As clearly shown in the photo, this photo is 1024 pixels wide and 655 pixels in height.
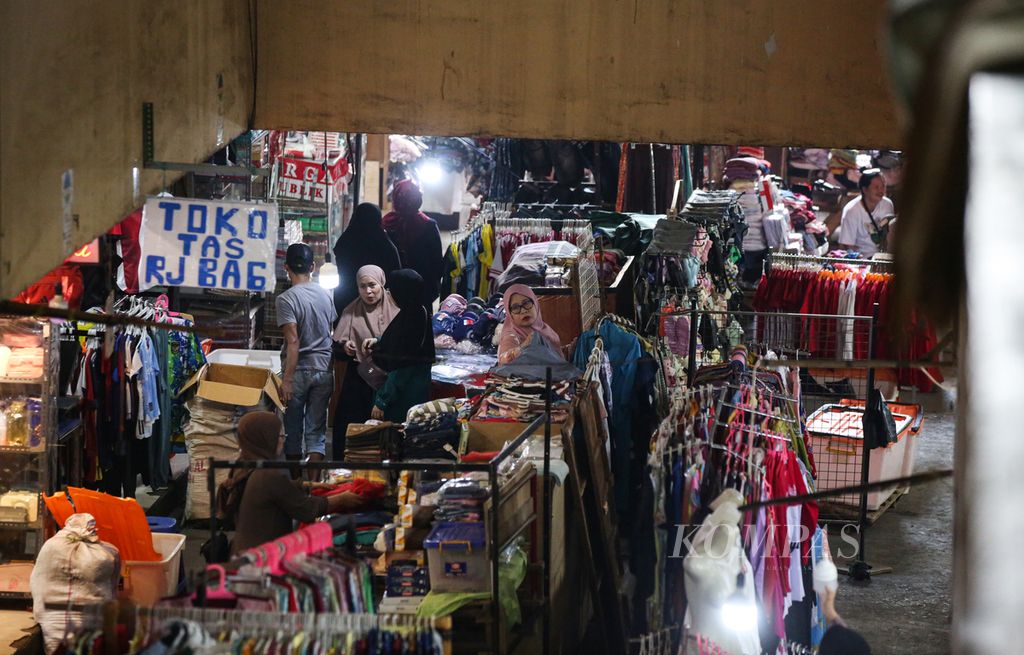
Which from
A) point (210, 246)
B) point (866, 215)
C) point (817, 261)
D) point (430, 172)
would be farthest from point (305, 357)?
point (430, 172)

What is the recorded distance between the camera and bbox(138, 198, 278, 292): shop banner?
6090 mm

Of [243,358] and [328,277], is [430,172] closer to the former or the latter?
[328,277]

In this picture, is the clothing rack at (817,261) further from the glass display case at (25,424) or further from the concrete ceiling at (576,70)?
the glass display case at (25,424)

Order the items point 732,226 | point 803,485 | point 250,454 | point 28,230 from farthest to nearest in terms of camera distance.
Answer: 1. point 732,226
2. point 250,454
3. point 803,485
4. point 28,230

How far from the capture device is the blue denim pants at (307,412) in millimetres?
9859

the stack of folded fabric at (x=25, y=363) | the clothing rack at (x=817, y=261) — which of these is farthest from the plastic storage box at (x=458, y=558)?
the clothing rack at (x=817, y=261)

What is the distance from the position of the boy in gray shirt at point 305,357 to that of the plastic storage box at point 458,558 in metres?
3.95

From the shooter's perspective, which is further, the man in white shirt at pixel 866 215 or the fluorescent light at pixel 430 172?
the fluorescent light at pixel 430 172

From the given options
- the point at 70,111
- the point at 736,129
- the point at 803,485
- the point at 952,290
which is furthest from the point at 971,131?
the point at 736,129

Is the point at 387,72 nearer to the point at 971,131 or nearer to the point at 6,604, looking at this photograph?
the point at 6,604

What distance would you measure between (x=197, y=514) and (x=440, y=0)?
178 inches

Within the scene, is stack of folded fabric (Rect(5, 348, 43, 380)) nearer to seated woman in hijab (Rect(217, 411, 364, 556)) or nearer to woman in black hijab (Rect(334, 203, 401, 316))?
seated woman in hijab (Rect(217, 411, 364, 556))

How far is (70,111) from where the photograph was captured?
4.38 meters

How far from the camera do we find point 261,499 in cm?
644
